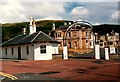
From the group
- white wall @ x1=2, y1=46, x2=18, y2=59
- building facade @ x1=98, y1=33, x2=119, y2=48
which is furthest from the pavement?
building facade @ x1=98, y1=33, x2=119, y2=48

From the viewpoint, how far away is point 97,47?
29.0 metres

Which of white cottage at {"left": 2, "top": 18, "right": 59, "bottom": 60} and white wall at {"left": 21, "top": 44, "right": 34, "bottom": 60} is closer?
white cottage at {"left": 2, "top": 18, "right": 59, "bottom": 60}

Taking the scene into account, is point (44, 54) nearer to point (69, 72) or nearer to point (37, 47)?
point (37, 47)

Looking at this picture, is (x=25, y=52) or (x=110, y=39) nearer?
(x=25, y=52)

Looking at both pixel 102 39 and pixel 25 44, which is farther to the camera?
pixel 102 39

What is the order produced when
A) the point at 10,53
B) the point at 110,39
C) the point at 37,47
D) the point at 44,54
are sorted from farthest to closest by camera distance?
the point at 110,39 → the point at 10,53 → the point at 44,54 → the point at 37,47

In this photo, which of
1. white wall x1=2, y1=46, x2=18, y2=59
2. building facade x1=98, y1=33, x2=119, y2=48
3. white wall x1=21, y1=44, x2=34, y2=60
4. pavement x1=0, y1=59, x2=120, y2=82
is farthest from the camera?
building facade x1=98, y1=33, x2=119, y2=48

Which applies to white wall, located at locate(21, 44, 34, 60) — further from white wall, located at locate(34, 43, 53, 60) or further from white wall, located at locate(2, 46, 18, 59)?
white wall, located at locate(2, 46, 18, 59)

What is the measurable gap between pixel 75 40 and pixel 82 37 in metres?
2.01

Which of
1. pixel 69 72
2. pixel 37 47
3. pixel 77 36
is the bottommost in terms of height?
pixel 69 72

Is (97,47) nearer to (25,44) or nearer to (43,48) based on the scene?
(43,48)

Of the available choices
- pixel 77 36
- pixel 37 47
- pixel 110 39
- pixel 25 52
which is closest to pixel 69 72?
pixel 37 47

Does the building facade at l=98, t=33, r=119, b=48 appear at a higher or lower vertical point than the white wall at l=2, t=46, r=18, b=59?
higher

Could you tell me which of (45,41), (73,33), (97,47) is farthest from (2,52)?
(73,33)
